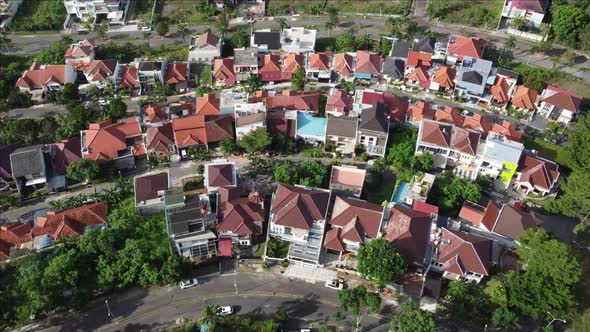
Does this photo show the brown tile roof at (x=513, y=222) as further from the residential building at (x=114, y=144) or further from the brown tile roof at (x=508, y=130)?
the residential building at (x=114, y=144)

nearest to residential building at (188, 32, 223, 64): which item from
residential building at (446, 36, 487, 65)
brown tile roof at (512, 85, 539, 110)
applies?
residential building at (446, 36, 487, 65)

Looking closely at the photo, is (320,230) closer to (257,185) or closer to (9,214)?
(257,185)

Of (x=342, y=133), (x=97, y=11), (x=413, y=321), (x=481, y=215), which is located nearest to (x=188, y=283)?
(x=413, y=321)

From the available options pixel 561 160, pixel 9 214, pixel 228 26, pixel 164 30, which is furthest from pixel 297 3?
pixel 9 214

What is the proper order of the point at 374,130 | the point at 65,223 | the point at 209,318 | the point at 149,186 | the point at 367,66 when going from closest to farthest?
the point at 209,318
the point at 65,223
the point at 149,186
the point at 374,130
the point at 367,66

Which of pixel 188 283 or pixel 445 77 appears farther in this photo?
pixel 445 77

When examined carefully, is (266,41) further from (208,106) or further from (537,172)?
(537,172)

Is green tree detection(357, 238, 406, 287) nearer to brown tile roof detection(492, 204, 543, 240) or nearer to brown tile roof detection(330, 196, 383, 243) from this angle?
brown tile roof detection(330, 196, 383, 243)
